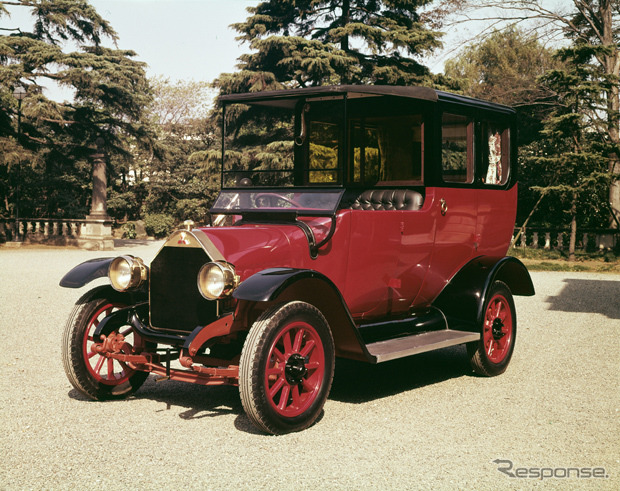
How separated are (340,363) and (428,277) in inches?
61.6

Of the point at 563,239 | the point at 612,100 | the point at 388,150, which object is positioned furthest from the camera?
the point at 612,100

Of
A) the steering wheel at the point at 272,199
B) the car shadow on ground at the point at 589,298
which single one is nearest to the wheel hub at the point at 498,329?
the steering wheel at the point at 272,199

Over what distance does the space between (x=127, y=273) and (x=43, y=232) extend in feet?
87.2

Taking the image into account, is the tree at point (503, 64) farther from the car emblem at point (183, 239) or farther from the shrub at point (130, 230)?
the car emblem at point (183, 239)

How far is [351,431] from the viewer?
5.21 meters

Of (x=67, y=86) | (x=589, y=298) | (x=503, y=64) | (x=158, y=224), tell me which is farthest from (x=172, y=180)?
(x=589, y=298)

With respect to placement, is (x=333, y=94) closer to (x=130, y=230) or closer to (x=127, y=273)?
(x=127, y=273)

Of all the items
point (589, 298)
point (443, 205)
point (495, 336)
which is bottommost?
point (589, 298)

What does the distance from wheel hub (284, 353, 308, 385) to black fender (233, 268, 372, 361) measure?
428 millimetres

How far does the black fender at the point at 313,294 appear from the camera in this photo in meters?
4.91

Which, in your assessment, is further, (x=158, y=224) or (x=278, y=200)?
(x=158, y=224)

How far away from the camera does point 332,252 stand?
5879mm

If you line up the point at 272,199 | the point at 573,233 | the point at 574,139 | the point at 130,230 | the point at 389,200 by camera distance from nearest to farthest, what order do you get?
1. the point at 272,199
2. the point at 389,200
3. the point at 573,233
4. the point at 574,139
5. the point at 130,230

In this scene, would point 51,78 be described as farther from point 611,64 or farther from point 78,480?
point 78,480
